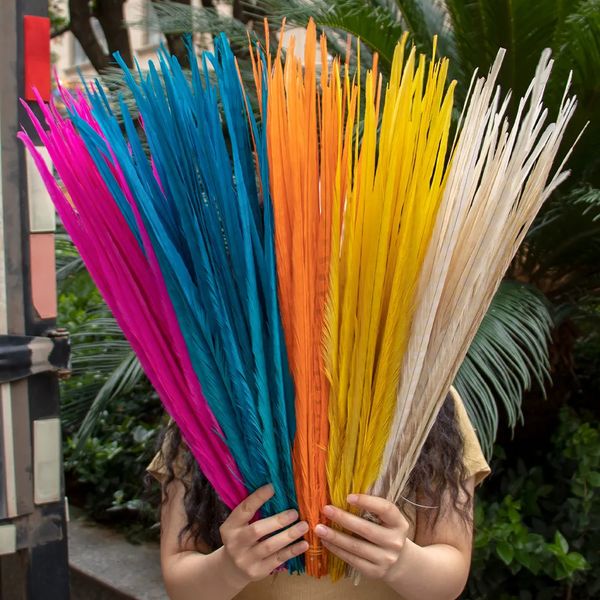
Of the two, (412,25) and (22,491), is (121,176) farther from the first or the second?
(412,25)

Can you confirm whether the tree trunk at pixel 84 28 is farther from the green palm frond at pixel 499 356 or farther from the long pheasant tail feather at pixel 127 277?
the long pheasant tail feather at pixel 127 277

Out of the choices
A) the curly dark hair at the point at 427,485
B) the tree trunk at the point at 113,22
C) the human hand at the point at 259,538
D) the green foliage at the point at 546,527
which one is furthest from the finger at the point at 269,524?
the tree trunk at the point at 113,22

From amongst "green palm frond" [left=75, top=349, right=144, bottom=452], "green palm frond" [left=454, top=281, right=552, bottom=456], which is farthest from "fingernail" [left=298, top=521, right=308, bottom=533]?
"green palm frond" [left=75, top=349, right=144, bottom=452]

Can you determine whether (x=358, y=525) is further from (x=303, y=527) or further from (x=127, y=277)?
(x=127, y=277)

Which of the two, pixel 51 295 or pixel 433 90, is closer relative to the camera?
pixel 433 90

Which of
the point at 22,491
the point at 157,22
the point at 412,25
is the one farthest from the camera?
the point at 157,22

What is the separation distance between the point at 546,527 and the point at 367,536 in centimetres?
171

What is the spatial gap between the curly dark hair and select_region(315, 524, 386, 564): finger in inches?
9.3

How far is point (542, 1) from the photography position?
7.49ft

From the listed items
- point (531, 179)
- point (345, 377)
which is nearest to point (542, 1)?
point (531, 179)

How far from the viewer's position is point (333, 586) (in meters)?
A: 1.15

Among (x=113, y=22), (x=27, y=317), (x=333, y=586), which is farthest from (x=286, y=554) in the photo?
(x=113, y=22)

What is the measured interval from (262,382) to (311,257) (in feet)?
0.51

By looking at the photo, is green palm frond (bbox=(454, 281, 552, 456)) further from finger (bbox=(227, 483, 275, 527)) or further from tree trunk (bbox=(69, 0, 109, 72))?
tree trunk (bbox=(69, 0, 109, 72))
